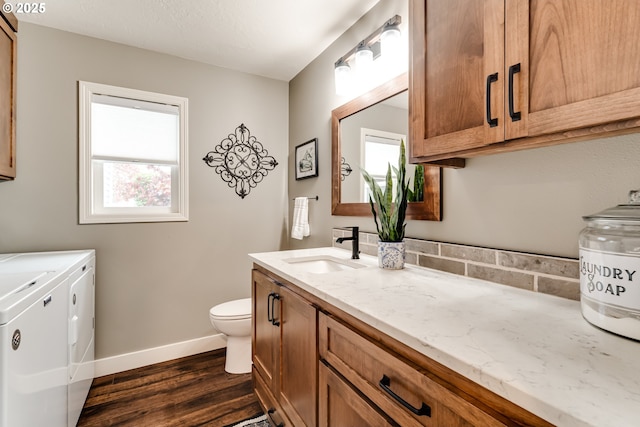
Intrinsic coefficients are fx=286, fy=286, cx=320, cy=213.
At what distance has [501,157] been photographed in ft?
3.63

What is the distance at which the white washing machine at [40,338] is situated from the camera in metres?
0.88

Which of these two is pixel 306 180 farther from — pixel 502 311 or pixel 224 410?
pixel 502 311

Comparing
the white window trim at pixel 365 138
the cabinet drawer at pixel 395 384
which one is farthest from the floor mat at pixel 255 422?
the white window trim at pixel 365 138

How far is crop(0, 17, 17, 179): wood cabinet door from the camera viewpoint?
1651 millimetres

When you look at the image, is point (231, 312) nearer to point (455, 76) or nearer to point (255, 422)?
point (255, 422)

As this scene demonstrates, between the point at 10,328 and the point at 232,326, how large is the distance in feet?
4.05

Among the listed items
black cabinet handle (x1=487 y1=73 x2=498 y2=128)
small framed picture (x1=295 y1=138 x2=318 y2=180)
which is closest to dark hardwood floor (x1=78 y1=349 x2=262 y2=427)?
small framed picture (x1=295 y1=138 x2=318 y2=180)

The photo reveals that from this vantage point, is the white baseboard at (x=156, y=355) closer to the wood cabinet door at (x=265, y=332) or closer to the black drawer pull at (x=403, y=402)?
the wood cabinet door at (x=265, y=332)

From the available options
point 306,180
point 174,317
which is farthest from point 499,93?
point 174,317

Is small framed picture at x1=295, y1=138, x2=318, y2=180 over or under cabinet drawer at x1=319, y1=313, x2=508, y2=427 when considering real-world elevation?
over

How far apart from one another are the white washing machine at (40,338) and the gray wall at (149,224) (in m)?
0.32

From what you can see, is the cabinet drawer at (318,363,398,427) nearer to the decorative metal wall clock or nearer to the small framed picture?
the small framed picture

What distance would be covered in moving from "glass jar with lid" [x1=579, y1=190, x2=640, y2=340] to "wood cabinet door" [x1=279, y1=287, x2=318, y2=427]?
791 mm

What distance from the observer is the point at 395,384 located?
2.36 ft
